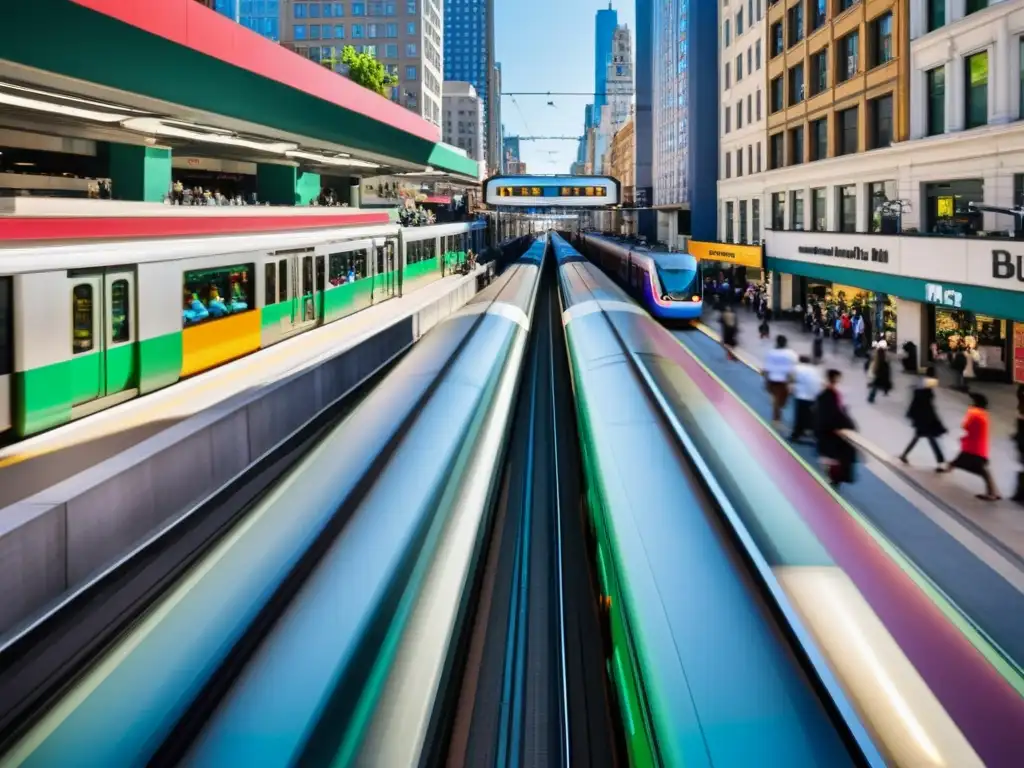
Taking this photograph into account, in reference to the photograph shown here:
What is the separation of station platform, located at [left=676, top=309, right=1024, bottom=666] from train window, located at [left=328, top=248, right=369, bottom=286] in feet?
48.0

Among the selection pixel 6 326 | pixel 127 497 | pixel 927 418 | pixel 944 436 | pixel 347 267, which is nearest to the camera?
pixel 127 497

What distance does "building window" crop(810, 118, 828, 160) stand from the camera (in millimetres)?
35438

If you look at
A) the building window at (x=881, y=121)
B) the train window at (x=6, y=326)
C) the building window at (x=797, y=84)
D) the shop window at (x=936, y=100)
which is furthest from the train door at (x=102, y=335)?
the building window at (x=797, y=84)

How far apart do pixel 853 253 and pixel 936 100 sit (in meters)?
5.50

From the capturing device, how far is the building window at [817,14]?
3538 cm

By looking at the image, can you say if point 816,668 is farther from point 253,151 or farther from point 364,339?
point 253,151

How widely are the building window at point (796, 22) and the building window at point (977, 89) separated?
15967 mm

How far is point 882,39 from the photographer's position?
29.2 meters

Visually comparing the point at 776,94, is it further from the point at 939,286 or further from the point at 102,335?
the point at 102,335

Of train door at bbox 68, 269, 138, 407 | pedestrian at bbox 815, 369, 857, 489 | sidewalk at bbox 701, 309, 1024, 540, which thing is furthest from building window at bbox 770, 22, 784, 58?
train door at bbox 68, 269, 138, 407

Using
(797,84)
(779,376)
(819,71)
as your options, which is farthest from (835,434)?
(797,84)

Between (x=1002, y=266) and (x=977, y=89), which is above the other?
(x=977, y=89)

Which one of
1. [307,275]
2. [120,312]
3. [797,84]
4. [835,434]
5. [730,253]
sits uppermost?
[797,84]

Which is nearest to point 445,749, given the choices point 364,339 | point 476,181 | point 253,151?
point 364,339
